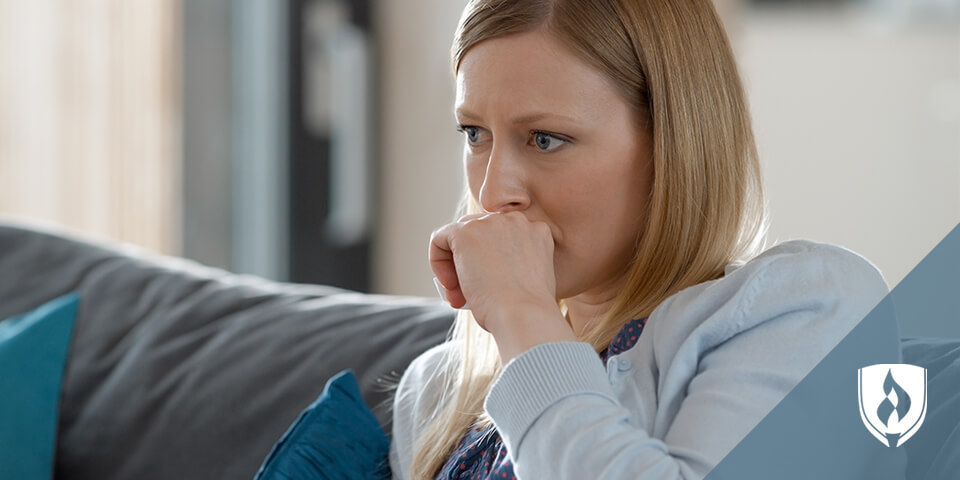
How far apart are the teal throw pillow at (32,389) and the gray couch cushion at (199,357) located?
0.22 ft

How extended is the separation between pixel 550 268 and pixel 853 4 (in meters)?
3.16

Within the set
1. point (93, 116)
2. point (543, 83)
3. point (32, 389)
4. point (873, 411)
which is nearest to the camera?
point (873, 411)

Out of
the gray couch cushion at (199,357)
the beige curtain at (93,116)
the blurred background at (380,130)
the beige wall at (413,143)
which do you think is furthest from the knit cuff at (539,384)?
the beige wall at (413,143)

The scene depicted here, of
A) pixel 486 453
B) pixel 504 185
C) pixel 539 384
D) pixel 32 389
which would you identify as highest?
pixel 504 185

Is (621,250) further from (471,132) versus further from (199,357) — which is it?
(199,357)

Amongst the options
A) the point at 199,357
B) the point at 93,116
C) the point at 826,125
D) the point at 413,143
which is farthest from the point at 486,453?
the point at 826,125

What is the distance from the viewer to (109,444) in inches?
56.3

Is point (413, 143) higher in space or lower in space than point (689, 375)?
lower

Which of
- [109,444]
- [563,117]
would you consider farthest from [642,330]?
[109,444]

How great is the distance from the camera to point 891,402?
34.3 inches

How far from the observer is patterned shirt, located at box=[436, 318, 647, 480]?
1.00 metres

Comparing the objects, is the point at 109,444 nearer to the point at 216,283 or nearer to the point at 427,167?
the point at 216,283

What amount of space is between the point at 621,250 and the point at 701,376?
7.3 inches

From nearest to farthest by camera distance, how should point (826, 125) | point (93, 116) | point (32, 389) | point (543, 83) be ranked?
point (543, 83), point (32, 389), point (93, 116), point (826, 125)
